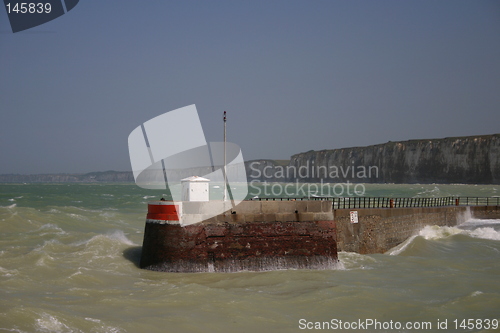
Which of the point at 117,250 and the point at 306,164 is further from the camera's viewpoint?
the point at 306,164

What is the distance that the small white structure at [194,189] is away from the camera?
16.8 m

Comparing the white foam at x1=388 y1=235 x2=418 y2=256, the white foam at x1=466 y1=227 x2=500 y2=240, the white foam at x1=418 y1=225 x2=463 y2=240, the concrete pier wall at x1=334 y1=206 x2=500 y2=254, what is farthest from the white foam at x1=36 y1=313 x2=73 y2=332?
the white foam at x1=466 y1=227 x2=500 y2=240

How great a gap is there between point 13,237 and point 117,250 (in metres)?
7.52

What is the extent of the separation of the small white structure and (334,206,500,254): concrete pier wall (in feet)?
24.5

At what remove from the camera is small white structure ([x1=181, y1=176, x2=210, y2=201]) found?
16.8 metres

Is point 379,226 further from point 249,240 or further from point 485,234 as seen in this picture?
point 249,240

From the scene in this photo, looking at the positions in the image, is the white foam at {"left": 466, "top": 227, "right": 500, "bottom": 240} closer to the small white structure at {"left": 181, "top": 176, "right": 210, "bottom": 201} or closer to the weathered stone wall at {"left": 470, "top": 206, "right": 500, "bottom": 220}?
the weathered stone wall at {"left": 470, "top": 206, "right": 500, "bottom": 220}

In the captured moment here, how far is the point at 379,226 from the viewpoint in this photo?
24.5 metres

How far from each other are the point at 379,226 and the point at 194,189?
36.9 feet

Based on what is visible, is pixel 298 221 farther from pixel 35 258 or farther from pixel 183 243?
pixel 35 258

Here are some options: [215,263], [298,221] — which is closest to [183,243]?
[215,263]

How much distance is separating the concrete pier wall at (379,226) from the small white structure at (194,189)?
7.46 meters

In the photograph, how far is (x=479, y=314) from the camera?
12250mm

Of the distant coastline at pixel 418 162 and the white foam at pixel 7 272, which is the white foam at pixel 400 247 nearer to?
the white foam at pixel 7 272
